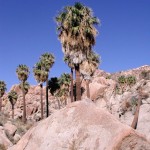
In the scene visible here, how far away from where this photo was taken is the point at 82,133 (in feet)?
40.2

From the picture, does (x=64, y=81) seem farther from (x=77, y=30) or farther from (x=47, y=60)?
(x=77, y=30)

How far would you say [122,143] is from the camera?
1121 cm

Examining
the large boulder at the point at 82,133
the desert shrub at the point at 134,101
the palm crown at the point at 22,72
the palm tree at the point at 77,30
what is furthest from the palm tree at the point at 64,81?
the large boulder at the point at 82,133

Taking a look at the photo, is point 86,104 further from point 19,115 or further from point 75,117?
point 19,115

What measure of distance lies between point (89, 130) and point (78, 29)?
20147mm

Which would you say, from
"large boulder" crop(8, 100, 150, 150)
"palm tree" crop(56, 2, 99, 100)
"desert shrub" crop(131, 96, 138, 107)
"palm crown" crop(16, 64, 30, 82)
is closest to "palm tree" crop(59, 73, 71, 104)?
"palm crown" crop(16, 64, 30, 82)

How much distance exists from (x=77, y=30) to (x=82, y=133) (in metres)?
20.0

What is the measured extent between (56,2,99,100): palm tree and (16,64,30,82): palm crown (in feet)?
105

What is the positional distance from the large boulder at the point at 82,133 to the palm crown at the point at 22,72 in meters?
49.9

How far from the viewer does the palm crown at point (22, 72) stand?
63159 mm

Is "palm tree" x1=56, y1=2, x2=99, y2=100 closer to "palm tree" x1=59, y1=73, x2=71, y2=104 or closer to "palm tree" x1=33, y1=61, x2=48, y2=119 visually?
"palm tree" x1=33, y1=61, x2=48, y2=119

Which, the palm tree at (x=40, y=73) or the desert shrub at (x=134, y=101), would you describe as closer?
the desert shrub at (x=134, y=101)

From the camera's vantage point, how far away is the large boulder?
447 inches

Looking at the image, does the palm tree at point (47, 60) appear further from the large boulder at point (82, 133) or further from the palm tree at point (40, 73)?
the large boulder at point (82, 133)
